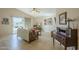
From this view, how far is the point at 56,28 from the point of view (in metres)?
2.56

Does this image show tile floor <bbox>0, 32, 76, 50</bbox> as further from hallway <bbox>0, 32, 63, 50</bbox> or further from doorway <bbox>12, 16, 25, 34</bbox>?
doorway <bbox>12, 16, 25, 34</bbox>

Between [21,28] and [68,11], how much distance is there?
40.0 inches

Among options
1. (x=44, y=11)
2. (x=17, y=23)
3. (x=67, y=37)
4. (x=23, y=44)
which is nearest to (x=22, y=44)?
(x=23, y=44)

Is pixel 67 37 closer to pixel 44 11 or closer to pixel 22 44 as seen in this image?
pixel 44 11

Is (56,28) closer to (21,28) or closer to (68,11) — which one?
(68,11)

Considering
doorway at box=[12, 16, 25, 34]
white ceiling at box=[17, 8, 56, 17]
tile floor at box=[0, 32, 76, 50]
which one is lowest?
tile floor at box=[0, 32, 76, 50]

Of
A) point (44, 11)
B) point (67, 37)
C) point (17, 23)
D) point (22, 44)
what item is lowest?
point (22, 44)

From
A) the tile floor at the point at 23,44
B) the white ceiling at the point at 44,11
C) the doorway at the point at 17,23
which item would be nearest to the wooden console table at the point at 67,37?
the tile floor at the point at 23,44

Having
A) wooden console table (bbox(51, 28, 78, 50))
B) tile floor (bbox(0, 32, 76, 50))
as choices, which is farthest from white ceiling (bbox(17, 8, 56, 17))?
tile floor (bbox(0, 32, 76, 50))

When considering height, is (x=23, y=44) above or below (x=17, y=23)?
below
